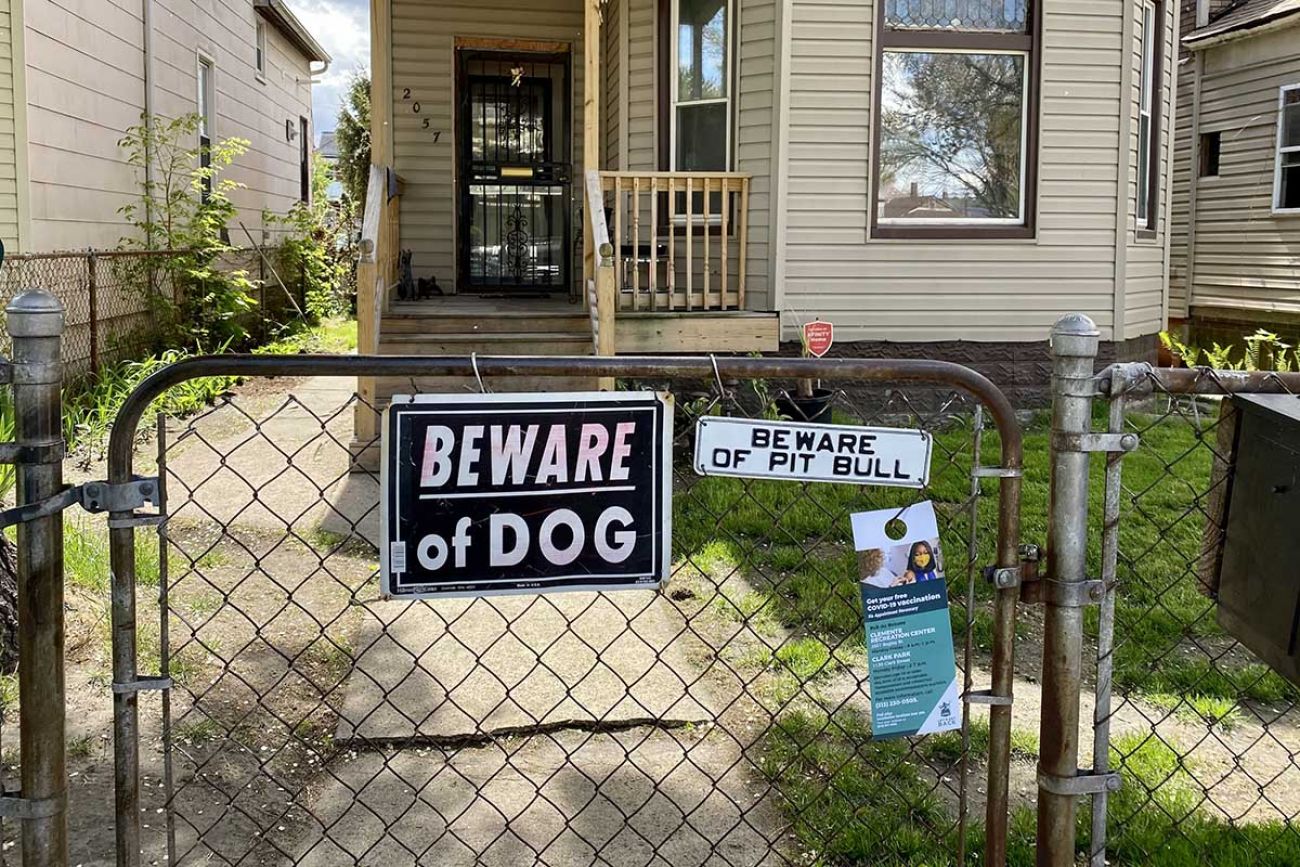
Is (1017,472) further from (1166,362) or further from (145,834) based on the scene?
(1166,362)

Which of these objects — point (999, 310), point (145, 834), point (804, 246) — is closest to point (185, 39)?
point (804, 246)

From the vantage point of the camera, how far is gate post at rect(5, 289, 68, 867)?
6.89 ft

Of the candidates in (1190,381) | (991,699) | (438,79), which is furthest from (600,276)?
(991,699)

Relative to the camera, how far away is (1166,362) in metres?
12.9

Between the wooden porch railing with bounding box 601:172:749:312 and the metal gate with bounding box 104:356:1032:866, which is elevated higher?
the wooden porch railing with bounding box 601:172:749:312

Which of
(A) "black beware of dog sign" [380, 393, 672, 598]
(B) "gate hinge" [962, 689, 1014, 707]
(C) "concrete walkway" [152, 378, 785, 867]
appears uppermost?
(A) "black beware of dog sign" [380, 393, 672, 598]

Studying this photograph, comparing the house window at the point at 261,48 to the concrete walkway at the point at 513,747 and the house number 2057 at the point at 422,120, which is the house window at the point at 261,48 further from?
the concrete walkway at the point at 513,747

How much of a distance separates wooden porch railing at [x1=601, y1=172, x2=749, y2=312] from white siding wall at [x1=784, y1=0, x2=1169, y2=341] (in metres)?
0.50

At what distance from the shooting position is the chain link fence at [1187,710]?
245 cm

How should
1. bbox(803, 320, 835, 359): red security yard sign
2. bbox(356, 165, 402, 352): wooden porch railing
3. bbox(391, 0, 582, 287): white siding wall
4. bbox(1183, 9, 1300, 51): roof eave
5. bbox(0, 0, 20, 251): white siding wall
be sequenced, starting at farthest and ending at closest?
bbox(1183, 9, 1300, 51): roof eave, bbox(391, 0, 582, 287): white siding wall, bbox(0, 0, 20, 251): white siding wall, bbox(803, 320, 835, 359): red security yard sign, bbox(356, 165, 402, 352): wooden porch railing

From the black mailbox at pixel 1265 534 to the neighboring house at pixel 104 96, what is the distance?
9532mm

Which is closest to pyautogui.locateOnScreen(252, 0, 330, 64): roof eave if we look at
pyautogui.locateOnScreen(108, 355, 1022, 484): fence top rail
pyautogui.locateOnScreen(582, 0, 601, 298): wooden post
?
pyautogui.locateOnScreen(582, 0, 601, 298): wooden post

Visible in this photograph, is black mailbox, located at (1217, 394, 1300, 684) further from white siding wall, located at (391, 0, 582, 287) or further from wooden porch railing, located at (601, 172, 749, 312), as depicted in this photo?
white siding wall, located at (391, 0, 582, 287)

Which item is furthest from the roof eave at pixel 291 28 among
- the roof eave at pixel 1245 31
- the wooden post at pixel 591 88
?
the roof eave at pixel 1245 31
